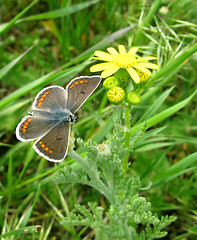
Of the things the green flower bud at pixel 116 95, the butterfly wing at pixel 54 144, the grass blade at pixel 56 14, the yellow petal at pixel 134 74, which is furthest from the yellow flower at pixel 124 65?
the grass blade at pixel 56 14

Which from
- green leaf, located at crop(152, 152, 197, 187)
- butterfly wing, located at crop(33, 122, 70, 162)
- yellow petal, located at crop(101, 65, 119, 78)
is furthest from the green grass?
butterfly wing, located at crop(33, 122, 70, 162)

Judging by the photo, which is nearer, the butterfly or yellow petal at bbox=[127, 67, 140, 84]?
the butterfly

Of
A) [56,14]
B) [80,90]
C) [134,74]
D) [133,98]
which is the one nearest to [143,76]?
[134,74]

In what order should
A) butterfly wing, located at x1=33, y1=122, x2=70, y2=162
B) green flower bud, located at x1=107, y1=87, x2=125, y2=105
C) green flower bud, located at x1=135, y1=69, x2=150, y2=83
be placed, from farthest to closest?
green flower bud, located at x1=135, y1=69, x2=150, y2=83, green flower bud, located at x1=107, y1=87, x2=125, y2=105, butterfly wing, located at x1=33, y1=122, x2=70, y2=162

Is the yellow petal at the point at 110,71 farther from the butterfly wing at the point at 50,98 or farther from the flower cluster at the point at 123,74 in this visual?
the butterfly wing at the point at 50,98

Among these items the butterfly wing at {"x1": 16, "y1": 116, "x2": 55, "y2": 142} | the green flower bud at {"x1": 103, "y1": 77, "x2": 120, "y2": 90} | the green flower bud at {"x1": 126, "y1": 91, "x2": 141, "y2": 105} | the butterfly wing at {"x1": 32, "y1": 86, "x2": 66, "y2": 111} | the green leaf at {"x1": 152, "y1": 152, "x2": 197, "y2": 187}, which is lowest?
→ the green leaf at {"x1": 152, "y1": 152, "x2": 197, "y2": 187}

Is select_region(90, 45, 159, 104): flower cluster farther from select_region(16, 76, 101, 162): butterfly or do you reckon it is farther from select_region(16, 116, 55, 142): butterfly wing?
select_region(16, 116, 55, 142): butterfly wing

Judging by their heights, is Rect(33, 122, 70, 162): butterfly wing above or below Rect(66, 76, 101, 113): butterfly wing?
below
